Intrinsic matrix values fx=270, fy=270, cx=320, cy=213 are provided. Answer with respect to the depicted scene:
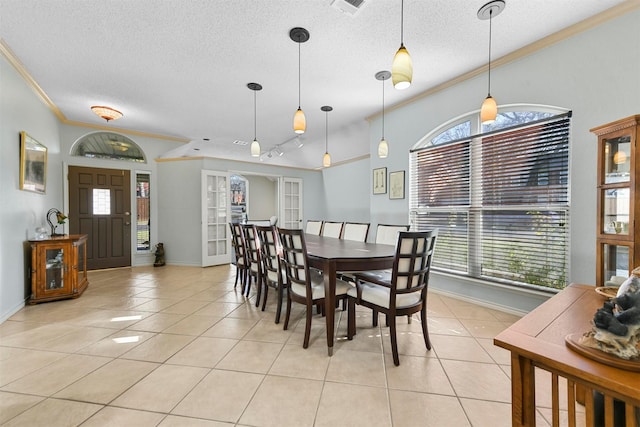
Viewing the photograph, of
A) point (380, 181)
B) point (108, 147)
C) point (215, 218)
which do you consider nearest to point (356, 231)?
point (380, 181)

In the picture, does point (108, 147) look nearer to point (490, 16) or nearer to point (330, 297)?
point (330, 297)

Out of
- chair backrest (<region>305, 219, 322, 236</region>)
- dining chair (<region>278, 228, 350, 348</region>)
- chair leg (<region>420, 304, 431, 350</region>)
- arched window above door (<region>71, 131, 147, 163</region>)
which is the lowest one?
chair leg (<region>420, 304, 431, 350</region>)

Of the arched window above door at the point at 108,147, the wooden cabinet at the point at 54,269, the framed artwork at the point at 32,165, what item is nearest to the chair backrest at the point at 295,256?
the wooden cabinet at the point at 54,269

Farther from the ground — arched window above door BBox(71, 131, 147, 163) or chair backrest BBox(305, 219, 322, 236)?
arched window above door BBox(71, 131, 147, 163)

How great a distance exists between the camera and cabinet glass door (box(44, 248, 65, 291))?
3307 millimetres

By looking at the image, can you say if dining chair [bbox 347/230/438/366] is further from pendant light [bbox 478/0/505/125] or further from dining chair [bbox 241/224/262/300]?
dining chair [bbox 241/224/262/300]

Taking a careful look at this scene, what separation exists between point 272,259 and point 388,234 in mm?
1374

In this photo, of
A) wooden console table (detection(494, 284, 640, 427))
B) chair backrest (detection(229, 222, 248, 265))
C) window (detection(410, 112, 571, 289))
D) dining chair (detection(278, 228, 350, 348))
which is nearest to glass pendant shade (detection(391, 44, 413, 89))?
dining chair (detection(278, 228, 350, 348))

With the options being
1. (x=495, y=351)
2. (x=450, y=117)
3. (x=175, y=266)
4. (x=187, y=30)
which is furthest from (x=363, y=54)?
(x=175, y=266)

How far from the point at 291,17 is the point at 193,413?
2913 mm

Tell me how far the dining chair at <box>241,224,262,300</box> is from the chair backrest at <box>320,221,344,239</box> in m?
1.23

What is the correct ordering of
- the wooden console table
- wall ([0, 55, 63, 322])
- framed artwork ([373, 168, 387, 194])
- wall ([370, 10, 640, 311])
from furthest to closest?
framed artwork ([373, 168, 387, 194]) < wall ([0, 55, 63, 322]) < wall ([370, 10, 640, 311]) < the wooden console table

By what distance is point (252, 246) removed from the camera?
3.36m

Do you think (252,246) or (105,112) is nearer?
(252,246)
